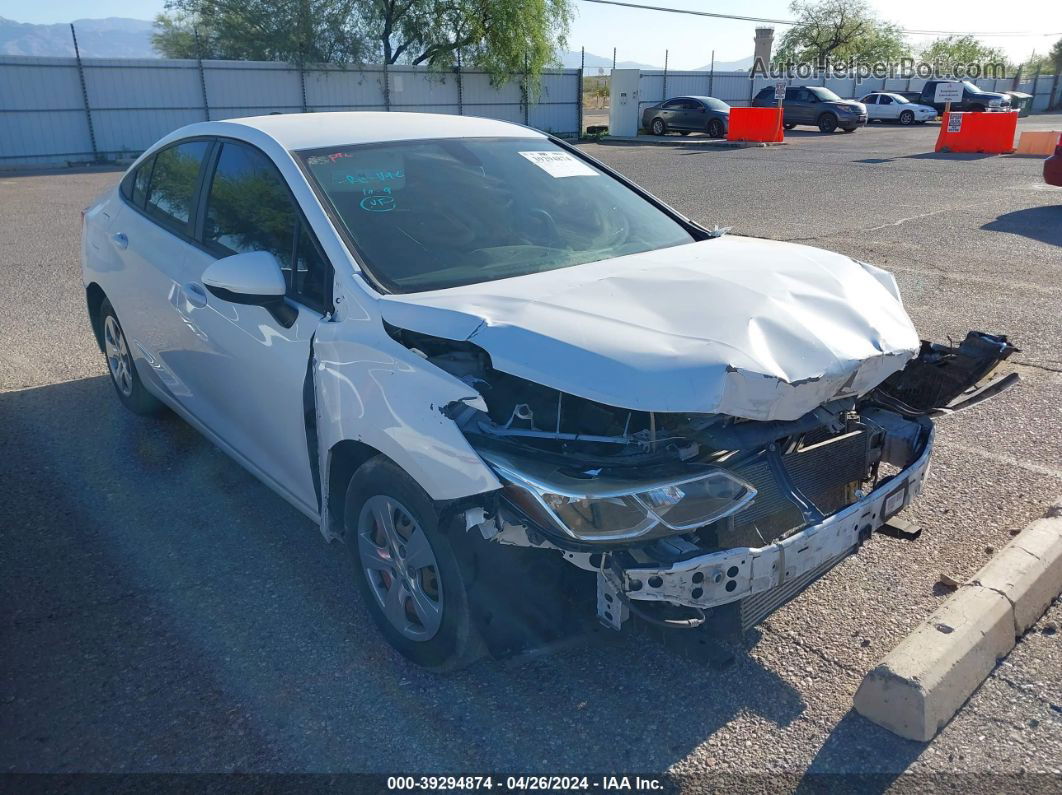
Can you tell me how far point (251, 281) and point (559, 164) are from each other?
5.67ft

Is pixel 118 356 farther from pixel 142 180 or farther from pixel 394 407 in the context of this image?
pixel 394 407

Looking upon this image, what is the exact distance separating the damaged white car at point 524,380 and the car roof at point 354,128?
0.9 inches

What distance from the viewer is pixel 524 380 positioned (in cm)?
273

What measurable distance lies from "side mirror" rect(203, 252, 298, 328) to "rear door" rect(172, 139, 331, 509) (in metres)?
0.11

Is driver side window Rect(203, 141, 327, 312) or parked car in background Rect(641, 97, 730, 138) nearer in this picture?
driver side window Rect(203, 141, 327, 312)

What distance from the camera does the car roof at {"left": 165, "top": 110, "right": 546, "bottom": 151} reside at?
3775mm

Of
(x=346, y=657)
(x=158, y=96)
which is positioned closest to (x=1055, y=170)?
(x=346, y=657)

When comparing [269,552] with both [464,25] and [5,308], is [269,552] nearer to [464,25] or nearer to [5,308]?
[5,308]

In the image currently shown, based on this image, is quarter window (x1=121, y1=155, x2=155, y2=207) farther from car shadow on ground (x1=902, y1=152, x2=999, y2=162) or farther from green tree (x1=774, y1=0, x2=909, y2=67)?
green tree (x1=774, y1=0, x2=909, y2=67)

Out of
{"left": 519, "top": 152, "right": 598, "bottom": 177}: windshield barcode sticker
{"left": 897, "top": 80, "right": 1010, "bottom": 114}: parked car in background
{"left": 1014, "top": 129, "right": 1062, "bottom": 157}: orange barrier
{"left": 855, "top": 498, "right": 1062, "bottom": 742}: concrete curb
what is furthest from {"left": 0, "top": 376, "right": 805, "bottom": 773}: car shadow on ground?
{"left": 897, "top": 80, "right": 1010, "bottom": 114}: parked car in background

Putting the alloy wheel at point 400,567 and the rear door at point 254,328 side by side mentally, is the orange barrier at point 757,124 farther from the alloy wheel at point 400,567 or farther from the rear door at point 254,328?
the alloy wheel at point 400,567

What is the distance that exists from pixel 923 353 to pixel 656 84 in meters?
34.3

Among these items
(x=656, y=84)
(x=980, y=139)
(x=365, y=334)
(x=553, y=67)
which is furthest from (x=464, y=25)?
(x=365, y=334)

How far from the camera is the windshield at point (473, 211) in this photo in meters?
3.36
